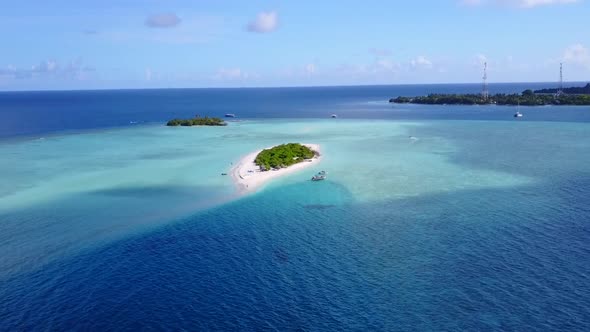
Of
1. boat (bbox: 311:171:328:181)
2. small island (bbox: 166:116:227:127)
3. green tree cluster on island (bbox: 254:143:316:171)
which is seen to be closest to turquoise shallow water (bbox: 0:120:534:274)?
boat (bbox: 311:171:328:181)

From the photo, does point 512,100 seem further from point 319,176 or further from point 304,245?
point 304,245

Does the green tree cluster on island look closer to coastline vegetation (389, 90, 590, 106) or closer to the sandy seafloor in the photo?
the sandy seafloor

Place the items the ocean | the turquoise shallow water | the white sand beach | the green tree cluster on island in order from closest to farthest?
the ocean < the turquoise shallow water < the white sand beach < the green tree cluster on island

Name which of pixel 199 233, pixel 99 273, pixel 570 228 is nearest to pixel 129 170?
pixel 199 233

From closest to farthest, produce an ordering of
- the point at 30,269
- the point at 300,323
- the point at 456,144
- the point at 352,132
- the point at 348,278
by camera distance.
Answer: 1. the point at 300,323
2. the point at 348,278
3. the point at 30,269
4. the point at 456,144
5. the point at 352,132

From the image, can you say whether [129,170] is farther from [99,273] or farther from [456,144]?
[456,144]


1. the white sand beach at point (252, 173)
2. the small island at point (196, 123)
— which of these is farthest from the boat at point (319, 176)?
the small island at point (196, 123)

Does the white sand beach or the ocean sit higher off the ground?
the white sand beach
